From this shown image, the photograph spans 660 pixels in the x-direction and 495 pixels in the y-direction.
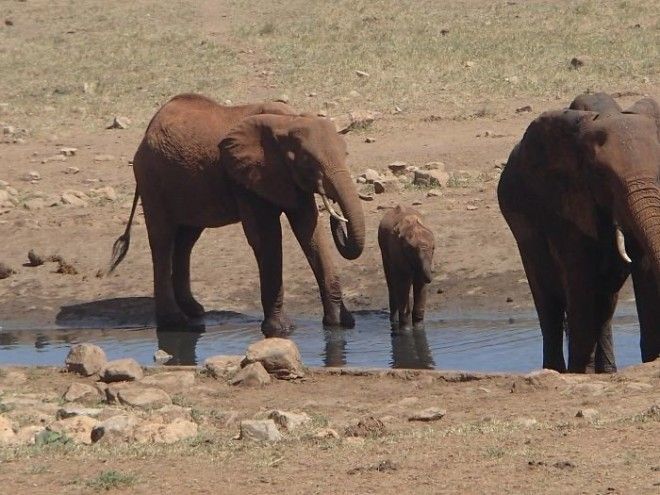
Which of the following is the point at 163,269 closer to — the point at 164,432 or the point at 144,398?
the point at 144,398

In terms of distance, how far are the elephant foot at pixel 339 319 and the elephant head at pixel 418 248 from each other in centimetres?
74

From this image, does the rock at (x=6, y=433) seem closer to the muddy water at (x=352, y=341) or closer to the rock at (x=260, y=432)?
the rock at (x=260, y=432)

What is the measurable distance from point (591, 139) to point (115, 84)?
17253 millimetres

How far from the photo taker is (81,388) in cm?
903

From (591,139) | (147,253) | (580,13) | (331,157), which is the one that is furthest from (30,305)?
(580,13)

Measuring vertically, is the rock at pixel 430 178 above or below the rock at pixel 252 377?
above

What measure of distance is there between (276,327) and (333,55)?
13333 mm

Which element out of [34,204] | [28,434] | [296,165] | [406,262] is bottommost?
[28,434]

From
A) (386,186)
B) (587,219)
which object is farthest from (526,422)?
(386,186)

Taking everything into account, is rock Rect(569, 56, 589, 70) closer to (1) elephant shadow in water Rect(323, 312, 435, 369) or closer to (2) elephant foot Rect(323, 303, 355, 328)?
(1) elephant shadow in water Rect(323, 312, 435, 369)

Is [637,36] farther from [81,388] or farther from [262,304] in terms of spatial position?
[81,388]

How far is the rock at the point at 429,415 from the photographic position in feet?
25.7

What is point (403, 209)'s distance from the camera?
1327 cm

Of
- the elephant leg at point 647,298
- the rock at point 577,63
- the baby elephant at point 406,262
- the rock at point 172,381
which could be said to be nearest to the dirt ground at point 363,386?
the rock at point 172,381
